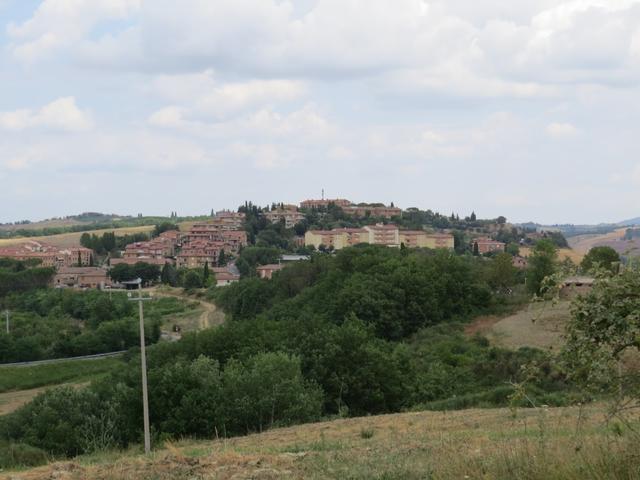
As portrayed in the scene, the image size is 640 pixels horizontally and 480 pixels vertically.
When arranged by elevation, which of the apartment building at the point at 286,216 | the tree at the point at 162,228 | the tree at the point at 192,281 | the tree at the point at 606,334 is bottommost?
the tree at the point at 192,281

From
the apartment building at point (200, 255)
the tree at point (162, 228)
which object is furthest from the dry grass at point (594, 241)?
the tree at point (162, 228)

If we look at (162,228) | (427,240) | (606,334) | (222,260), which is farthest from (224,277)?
(606,334)

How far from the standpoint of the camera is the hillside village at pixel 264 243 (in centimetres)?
10131

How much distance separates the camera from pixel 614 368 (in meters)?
5.24

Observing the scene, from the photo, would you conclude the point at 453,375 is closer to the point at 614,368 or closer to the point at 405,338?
the point at 405,338

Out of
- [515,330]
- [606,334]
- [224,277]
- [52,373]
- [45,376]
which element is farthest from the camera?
[224,277]

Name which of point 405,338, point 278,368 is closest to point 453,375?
point 278,368

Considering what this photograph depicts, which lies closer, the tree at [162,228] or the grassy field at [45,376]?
the grassy field at [45,376]

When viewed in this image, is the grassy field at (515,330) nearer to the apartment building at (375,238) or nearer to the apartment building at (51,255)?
the apartment building at (375,238)

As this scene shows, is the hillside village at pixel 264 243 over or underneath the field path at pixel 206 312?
over

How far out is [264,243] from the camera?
12000 centimetres

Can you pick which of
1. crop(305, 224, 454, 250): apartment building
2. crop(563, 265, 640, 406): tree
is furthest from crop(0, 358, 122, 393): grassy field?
crop(305, 224, 454, 250): apartment building

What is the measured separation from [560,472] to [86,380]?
4073 centimetres

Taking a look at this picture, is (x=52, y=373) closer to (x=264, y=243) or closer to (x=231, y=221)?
(x=264, y=243)
